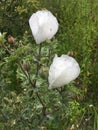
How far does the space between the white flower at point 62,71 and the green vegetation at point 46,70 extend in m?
0.16

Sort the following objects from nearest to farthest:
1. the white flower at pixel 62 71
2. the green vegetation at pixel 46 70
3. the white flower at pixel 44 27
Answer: the white flower at pixel 62 71
the white flower at pixel 44 27
the green vegetation at pixel 46 70

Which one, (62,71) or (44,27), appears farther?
(44,27)

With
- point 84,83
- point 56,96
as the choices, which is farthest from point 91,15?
point 56,96

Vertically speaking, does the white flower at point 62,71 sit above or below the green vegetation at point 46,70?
above

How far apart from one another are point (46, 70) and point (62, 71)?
0.18 m

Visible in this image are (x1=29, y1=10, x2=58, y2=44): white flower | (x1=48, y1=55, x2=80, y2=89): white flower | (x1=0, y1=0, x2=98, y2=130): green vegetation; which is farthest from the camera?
(x1=0, y1=0, x2=98, y2=130): green vegetation

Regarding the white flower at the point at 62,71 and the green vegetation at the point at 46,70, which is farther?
the green vegetation at the point at 46,70

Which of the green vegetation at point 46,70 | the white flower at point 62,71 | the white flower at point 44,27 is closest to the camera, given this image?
the white flower at point 62,71

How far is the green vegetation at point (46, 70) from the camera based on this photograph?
229cm

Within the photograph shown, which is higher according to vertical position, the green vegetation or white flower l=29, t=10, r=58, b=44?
white flower l=29, t=10, r=58, b=44

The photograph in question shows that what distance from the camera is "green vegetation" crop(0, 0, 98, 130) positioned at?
7.53ft

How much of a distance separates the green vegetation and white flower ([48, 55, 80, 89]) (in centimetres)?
16

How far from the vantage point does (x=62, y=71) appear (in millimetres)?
2016

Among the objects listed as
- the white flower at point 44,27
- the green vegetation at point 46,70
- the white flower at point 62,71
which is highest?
the white flower at point 44,27
